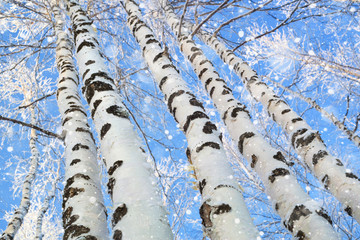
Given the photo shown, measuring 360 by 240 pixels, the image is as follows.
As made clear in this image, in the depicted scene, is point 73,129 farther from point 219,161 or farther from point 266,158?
point 266,158

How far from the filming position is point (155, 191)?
4.46ft

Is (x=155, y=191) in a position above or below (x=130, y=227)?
above

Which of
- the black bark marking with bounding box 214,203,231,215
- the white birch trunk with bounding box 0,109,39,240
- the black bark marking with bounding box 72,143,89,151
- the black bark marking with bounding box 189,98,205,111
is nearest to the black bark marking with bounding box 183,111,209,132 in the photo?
the black bark marking with bounding box 189,98,205,111

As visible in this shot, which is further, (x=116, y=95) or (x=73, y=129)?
(x=73, y=129)

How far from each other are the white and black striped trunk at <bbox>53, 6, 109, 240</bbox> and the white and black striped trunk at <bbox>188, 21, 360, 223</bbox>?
2019mm

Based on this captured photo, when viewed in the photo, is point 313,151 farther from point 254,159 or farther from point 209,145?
point 209,145

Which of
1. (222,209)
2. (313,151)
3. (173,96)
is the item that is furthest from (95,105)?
(313,151)

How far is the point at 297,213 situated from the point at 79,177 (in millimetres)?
1515

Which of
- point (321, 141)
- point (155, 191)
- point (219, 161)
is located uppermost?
point (321, 141)

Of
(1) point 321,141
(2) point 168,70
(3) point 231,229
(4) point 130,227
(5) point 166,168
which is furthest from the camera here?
(5) point 166,168

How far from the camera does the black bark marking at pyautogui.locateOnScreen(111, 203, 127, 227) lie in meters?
1.24

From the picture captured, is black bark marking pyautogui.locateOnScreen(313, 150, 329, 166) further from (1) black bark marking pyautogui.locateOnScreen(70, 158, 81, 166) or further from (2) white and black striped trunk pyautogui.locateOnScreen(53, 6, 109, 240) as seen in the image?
(1) black bark marking pyautogui.locateOnScreen(70, 158, 81, 166)

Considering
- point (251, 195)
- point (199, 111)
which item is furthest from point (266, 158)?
point (251, 195)

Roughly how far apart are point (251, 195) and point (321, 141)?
166 inches
